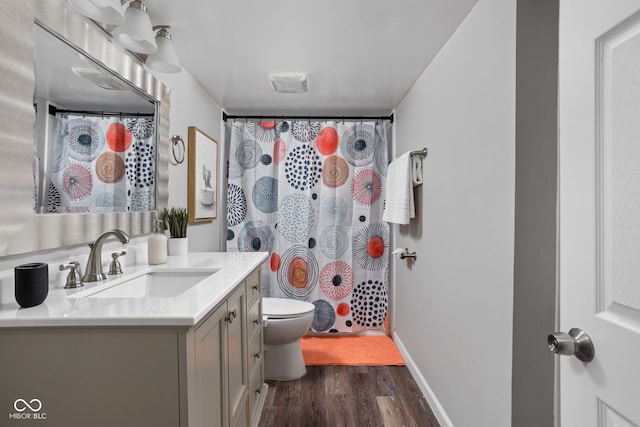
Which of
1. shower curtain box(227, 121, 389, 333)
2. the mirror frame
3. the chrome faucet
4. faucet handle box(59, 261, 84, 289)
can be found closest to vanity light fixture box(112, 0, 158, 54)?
the mirror frame

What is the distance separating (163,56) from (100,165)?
61 cm

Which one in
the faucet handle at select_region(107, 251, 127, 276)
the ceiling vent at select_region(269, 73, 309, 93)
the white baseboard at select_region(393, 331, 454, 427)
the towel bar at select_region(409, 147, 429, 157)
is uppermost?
the ceiling vent at select_region(269, 73, 309, 93)

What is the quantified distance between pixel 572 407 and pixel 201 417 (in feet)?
3.01

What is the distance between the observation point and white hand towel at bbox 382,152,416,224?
7.86 ft

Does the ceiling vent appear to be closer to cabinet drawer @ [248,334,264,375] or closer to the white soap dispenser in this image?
the white soap dispenser

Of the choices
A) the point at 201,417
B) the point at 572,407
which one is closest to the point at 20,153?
the point at 201,417

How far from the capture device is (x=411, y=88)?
103 inches

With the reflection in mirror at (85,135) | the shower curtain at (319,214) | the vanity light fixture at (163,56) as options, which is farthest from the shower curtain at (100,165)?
the shower curtain at (319,214)

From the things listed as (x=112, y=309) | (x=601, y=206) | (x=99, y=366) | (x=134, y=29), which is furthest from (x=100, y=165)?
(x=601, y=206)

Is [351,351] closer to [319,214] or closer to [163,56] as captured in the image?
[319,214]

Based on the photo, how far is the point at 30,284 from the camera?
0.93 m

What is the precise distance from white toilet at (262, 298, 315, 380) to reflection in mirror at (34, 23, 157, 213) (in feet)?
3.59

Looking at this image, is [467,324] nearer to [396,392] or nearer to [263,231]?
[396,392]

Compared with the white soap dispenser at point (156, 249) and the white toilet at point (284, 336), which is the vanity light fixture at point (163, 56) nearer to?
the white soap dispenser at point (156, 249)
